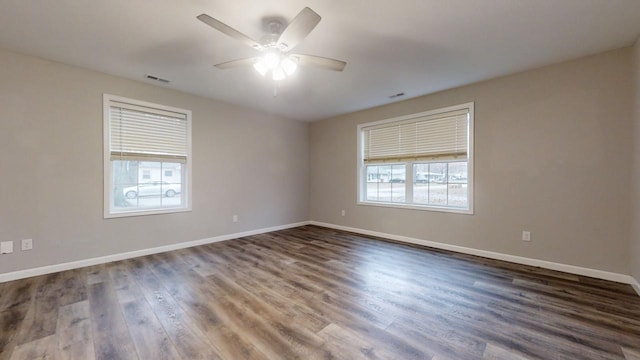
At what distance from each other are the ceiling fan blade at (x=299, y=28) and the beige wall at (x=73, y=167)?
8.98 ft

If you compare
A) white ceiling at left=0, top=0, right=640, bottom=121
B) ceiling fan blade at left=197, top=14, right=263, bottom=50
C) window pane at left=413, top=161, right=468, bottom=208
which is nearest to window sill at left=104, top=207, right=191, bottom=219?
white ceiling at left=0, top=0, right=640, bottom=121

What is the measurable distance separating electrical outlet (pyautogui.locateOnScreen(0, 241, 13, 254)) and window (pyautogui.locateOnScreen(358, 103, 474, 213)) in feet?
16.0

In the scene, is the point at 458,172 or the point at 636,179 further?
the point at 458,172

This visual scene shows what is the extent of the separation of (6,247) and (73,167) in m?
1.04

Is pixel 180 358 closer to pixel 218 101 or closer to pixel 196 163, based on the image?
pixel 196 163

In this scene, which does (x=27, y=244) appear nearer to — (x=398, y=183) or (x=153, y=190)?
(x=153, y=190)

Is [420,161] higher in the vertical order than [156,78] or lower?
lower

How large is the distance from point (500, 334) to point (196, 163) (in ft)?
14.3

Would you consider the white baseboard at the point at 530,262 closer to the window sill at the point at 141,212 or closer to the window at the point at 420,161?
the window at the point at 420,161

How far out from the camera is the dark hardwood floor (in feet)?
5.70

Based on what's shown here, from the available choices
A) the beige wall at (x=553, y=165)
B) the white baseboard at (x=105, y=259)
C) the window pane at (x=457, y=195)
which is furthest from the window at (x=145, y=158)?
the window pane at (x=457, y=195)

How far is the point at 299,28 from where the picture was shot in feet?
6.43

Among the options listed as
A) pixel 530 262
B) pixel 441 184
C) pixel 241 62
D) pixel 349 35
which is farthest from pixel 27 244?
pixel 530 262

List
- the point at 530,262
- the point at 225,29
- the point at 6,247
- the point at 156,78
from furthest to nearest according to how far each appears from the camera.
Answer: the point at 156,78 → the point at 530,262 → the point at 6,247 → the point at 225,29
